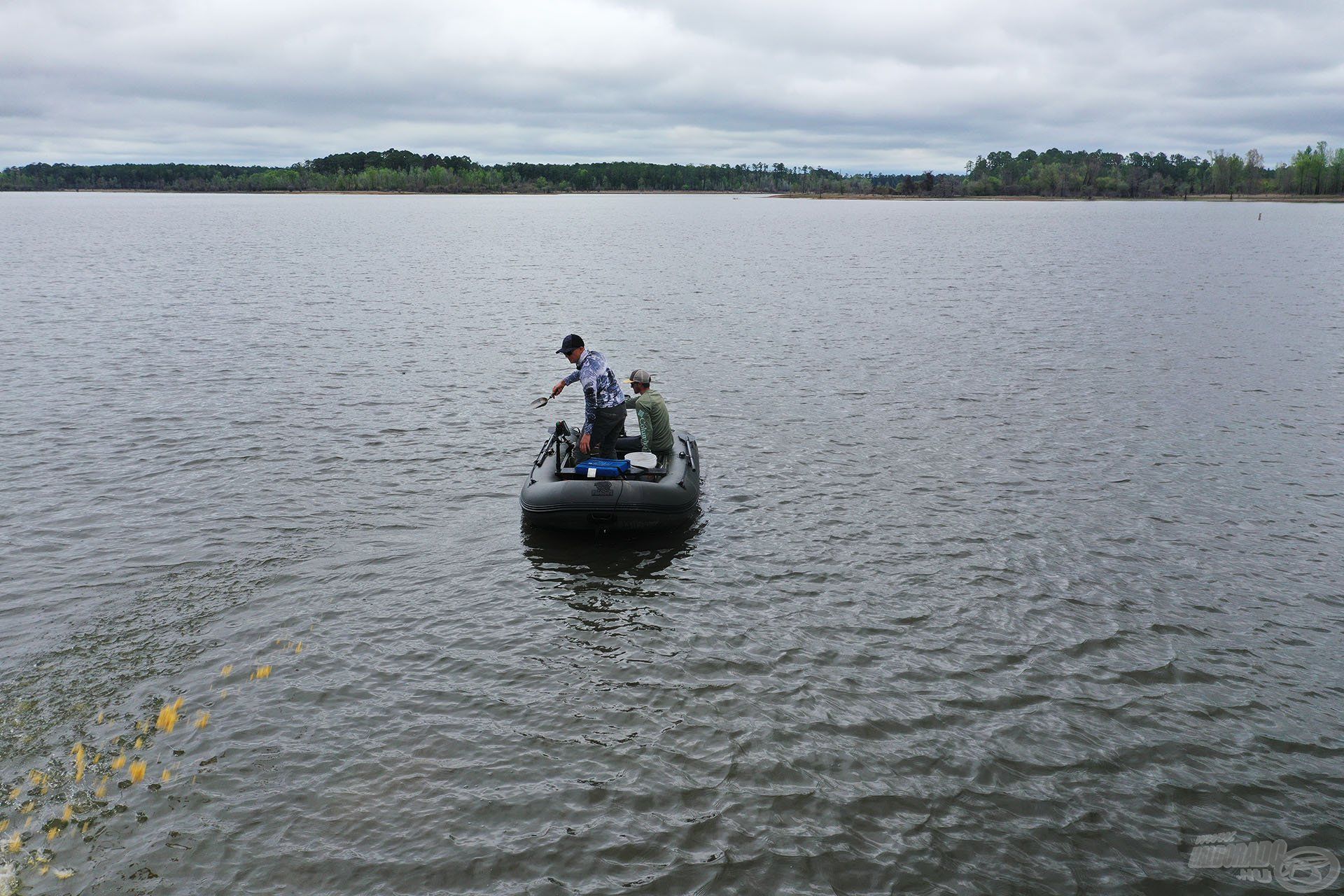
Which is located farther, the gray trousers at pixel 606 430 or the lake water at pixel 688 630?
the gray trousers at pixel 606 430

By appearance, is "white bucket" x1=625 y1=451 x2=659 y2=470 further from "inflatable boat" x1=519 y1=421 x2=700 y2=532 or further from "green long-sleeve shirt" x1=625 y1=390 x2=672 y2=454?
"green long-sleeve shirt" x1=625 y1=390 x2=672 y2=454

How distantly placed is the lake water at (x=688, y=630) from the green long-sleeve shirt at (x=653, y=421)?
1.38 metres

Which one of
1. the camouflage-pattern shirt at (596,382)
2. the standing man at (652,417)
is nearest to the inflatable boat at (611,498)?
the standing man at (652,417)

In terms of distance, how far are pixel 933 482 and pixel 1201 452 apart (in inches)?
237

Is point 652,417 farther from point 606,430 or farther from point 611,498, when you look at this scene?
point 611,498

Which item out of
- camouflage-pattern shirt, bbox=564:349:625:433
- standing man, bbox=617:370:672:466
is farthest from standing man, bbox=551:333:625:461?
standing man, bbox=617:370:672:466

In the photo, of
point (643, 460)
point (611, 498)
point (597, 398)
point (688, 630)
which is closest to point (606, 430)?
point (597, 398)

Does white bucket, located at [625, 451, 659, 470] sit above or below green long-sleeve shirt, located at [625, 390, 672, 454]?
below

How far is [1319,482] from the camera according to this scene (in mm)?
15477

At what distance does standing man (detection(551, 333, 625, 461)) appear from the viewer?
13.8m

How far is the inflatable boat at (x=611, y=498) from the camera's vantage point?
1273cm

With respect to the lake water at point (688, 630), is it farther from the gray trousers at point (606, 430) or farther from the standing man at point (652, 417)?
the gray trousers at point (606, 430)

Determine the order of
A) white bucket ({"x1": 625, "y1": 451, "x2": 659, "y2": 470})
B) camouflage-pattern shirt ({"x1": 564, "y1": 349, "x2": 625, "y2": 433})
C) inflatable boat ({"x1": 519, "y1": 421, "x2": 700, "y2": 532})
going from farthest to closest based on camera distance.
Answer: camouflage-pattern shirt ({"x1": 564, "y1": 349, "x2": 625, "y2": 433}), white bucket ({"x1": 625, "y1": 451, "x2": 659, "y2": 470}), inflatable boat ({"x1": 519, "y1": 421, "x2": 700, "y2": 532})

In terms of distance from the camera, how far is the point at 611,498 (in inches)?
501
